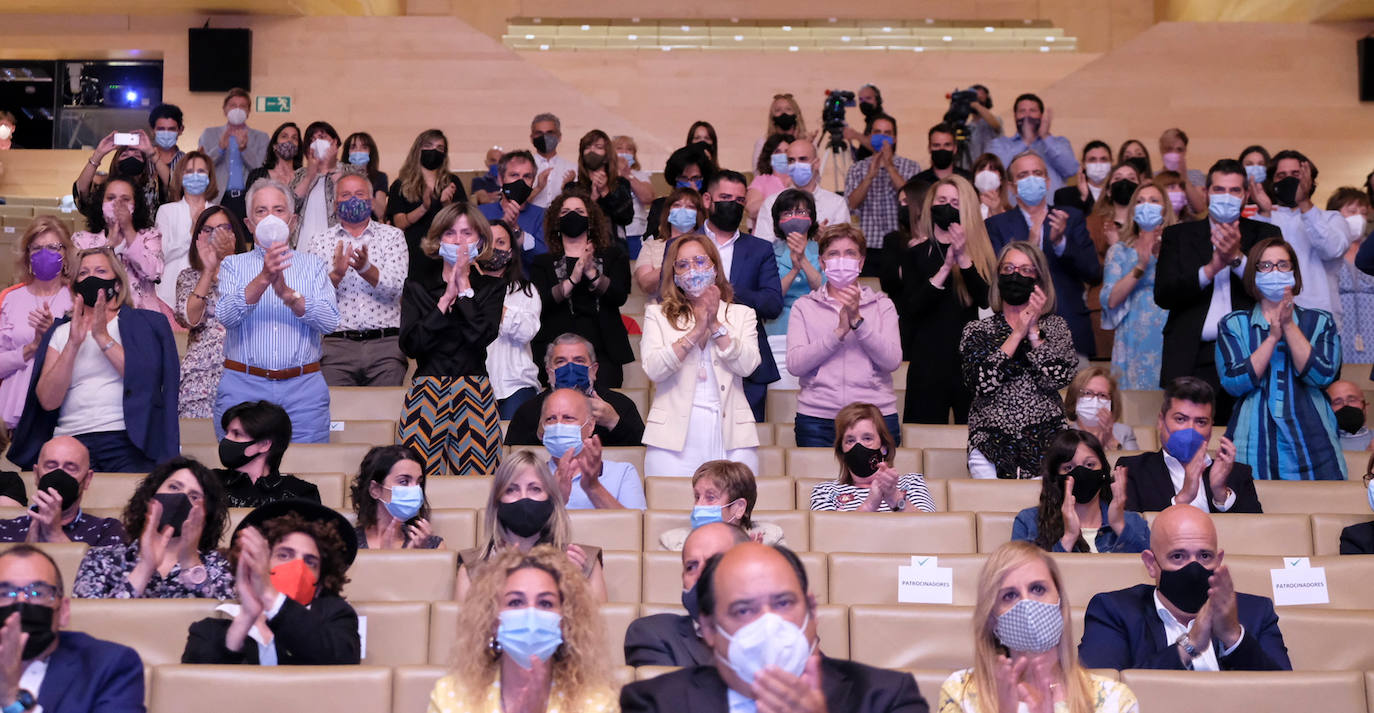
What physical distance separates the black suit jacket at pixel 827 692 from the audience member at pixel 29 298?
3501mm

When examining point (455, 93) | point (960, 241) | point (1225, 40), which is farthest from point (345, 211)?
point (1225, 40)

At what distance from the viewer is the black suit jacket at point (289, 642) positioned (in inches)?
134

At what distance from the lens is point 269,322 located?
517 centimetres

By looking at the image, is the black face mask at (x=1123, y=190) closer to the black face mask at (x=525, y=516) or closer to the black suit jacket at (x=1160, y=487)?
the black suit jacket at (x=1160, y=487)

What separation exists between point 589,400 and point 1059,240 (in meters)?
2.59

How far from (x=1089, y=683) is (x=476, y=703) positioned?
1.21 meters

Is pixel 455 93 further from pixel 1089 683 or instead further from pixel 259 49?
pixel 1089 683

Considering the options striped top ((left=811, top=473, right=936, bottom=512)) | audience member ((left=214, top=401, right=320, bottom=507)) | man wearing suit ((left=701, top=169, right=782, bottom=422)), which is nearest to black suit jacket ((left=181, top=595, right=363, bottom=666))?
audience member ((left=214, top=401, right=320, bottom=507))

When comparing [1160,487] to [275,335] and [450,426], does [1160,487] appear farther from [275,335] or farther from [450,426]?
[275,335]

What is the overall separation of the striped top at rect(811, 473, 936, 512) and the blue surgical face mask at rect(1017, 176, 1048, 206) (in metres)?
2.30

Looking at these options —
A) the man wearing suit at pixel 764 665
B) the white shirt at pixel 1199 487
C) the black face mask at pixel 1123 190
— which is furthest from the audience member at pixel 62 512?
the black face mask at pixel 1123 190

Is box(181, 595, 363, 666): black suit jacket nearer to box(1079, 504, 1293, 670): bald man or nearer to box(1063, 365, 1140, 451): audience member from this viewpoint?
box(1079, 504, 1293, 670): bald man

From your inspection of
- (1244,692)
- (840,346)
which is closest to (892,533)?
(840,346)

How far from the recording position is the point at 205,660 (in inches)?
133
